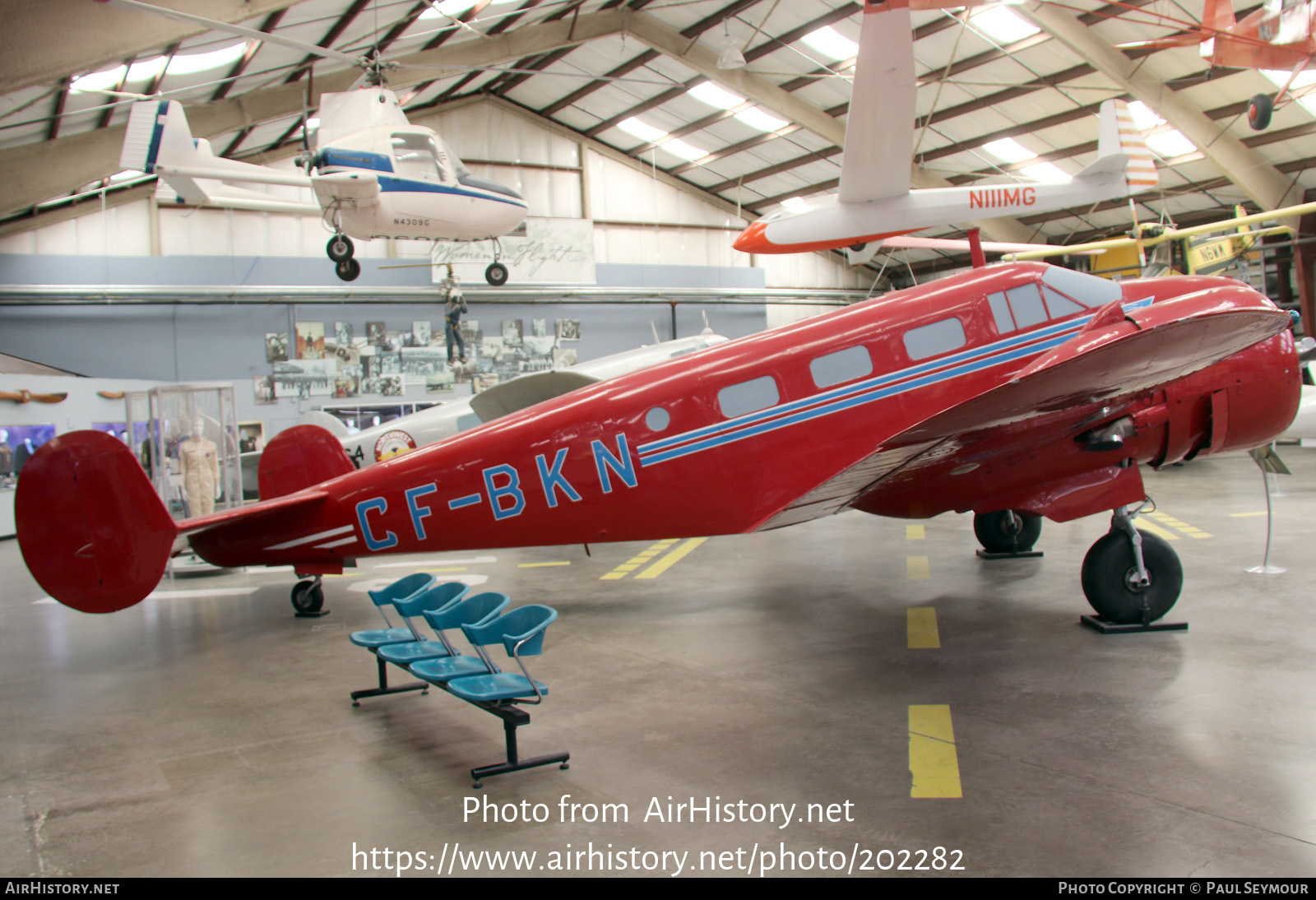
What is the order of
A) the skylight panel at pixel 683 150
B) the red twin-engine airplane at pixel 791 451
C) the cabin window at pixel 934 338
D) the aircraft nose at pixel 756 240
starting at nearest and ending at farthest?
the red twin-engine airplane at pixel 791 451, the cabin window at pixel 934 338, the aircraft nose at pixel 756 240, the skylight panel at pixel 683 150

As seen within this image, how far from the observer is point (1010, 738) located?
493cm

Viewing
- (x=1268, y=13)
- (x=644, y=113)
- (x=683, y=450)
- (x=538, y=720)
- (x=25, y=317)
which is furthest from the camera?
(x=644, y=113)

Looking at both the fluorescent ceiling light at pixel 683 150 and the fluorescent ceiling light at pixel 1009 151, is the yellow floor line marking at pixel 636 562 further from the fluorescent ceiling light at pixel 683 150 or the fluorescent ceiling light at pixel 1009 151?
the fluorescent ceiling light at pixel 683 150

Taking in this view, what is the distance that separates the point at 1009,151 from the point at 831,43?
6892mm

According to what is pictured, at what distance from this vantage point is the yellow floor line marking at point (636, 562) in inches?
434

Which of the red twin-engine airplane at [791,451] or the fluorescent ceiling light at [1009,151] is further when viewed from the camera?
the fluorescent ceiling light at [1009,151]

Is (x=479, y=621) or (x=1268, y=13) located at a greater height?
(x=1268, y=13)

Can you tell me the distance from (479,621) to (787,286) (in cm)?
3208

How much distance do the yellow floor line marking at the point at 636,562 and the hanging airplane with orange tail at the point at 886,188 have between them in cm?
487

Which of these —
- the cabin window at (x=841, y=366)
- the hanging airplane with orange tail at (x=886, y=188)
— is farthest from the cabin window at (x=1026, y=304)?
the hanging airplane with orange tail at (x=886, y=188)

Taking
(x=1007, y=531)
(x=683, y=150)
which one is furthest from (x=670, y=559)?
(x=683, y=150)

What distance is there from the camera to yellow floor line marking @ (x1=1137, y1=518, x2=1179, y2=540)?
1133cm

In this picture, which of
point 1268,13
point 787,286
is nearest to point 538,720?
point 1268,13

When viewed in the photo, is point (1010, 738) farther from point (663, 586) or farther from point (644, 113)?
point (644, 113)
